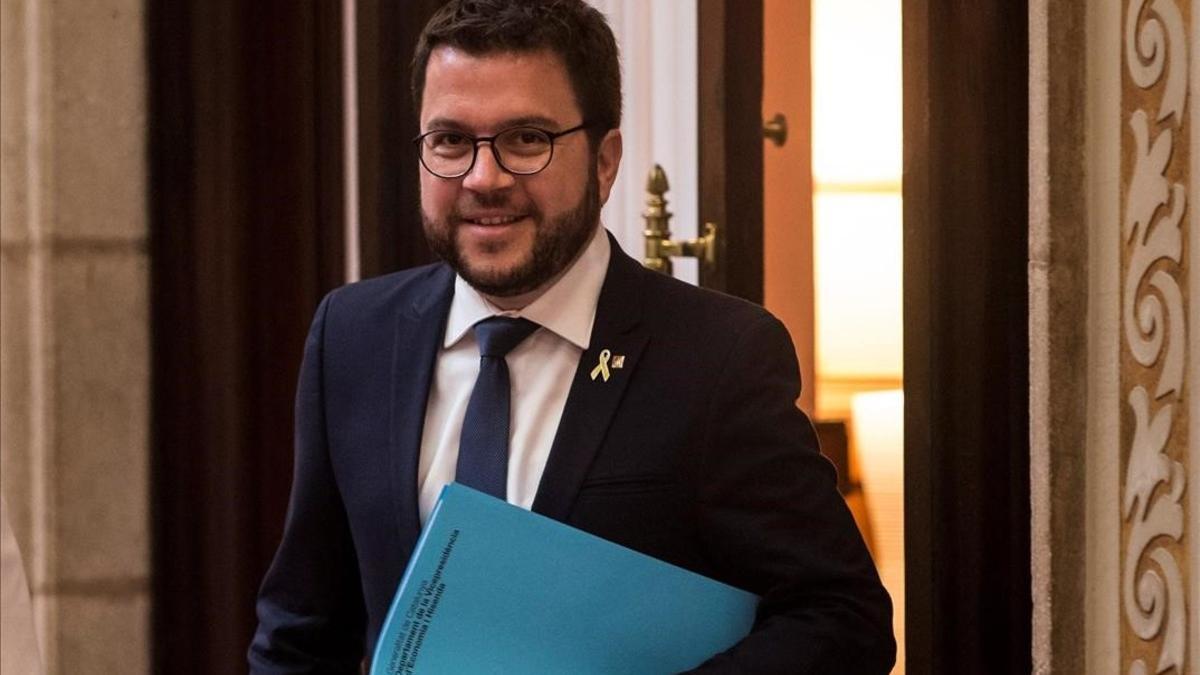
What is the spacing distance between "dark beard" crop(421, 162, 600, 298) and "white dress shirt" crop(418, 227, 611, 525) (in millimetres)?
66

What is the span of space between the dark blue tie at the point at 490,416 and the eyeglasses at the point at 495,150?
161mm

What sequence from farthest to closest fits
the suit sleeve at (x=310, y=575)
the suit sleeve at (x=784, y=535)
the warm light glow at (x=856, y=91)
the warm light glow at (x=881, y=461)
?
1. the warm light glow at (x=856, y=91)
2. the warm light glow at (x=881, y=461)
3. the suit sleeve at (x=310, y=575)
4. the suit sleeve at (x=784, y=535)

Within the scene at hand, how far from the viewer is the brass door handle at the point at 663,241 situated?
2902mm

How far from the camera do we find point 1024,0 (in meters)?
2.02

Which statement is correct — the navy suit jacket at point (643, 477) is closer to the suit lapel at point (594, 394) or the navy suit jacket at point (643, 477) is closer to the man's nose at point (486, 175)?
the suit lapel at point (594, 394)

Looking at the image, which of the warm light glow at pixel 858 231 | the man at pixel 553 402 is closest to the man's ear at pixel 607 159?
the man at pixel 553 402

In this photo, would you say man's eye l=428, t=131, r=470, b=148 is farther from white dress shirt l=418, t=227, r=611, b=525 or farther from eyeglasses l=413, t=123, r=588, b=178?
white dress shirt l=418, t=227, r=611, b=525

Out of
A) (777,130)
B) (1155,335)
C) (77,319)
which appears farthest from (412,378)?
(777,130)

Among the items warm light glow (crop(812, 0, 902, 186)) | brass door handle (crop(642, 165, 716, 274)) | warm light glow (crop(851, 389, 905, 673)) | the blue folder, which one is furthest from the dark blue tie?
warm light glow (crop(812, 0, 902, 186))

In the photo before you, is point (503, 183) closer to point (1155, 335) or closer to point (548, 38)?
point (548, 38)

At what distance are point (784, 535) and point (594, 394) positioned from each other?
0.69 feet

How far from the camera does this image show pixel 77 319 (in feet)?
9.18

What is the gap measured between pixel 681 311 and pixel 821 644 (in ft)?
1.12

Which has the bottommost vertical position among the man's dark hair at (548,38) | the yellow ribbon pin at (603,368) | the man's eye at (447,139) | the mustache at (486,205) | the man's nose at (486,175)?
the yellow ribbon pin at (603,368)
